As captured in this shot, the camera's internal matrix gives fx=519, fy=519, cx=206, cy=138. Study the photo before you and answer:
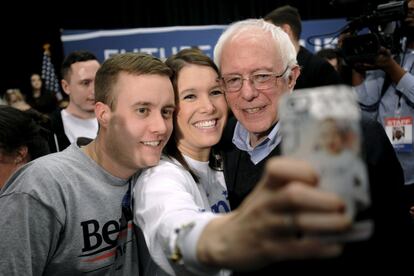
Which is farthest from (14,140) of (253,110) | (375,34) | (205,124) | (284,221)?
(375,34)

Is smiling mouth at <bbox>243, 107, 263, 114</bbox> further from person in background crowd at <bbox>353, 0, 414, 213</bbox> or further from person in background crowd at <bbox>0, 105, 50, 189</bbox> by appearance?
person in background crowd at <bbox>353, 0, 414, 213</bbox>

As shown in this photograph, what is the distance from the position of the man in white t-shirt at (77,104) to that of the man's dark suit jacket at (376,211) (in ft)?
6.15

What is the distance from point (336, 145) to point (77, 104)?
3101mm

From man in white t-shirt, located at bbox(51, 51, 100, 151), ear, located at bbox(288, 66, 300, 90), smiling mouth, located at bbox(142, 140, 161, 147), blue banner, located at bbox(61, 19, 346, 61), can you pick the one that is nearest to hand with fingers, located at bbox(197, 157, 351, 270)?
smiling mouth, located at bbox(142, 140, 161, 147)

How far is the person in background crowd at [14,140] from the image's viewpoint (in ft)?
6.25

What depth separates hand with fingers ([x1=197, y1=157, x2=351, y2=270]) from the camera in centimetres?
61

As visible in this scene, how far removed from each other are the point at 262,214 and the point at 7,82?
27.7 ft

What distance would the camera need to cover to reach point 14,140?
75.5 inches

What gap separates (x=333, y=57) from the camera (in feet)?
14.5

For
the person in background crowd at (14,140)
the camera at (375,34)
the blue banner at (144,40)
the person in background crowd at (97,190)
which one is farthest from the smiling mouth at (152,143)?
the blue banner at (144,40)

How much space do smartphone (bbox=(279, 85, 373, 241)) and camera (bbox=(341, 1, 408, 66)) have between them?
205 cm

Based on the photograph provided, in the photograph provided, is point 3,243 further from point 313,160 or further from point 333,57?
point 333,57

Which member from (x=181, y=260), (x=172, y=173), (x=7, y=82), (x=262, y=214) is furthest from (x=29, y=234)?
(x=7, y=82)

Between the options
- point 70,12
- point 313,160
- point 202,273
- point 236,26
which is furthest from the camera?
point 70,12
